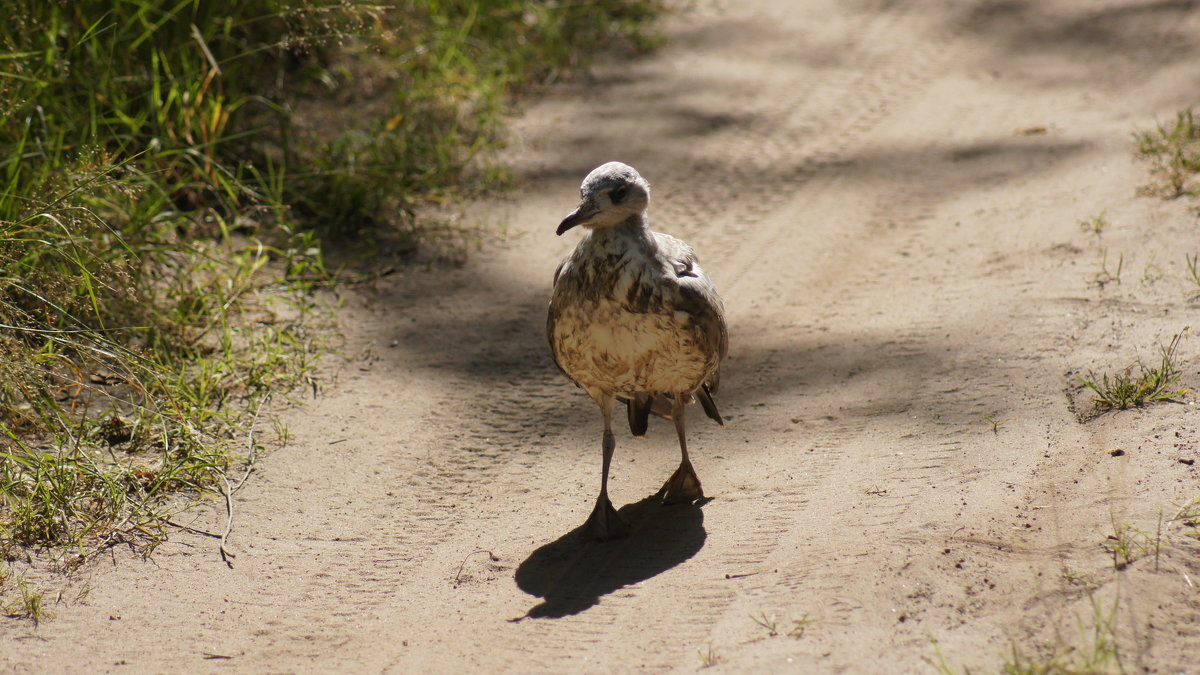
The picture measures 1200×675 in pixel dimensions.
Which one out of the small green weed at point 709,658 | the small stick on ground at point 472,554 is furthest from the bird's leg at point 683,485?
the small green weed at point 709,658

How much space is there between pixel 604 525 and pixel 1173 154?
4509 millimetres

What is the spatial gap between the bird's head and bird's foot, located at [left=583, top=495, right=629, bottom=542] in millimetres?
1050

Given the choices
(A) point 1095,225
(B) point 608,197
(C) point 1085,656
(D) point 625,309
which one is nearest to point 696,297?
(D) point 625,309

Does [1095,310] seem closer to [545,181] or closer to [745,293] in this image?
[745,293]

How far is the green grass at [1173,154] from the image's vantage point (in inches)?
236

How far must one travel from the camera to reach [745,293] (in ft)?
19.5

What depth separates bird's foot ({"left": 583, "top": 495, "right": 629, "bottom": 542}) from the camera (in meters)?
4.05

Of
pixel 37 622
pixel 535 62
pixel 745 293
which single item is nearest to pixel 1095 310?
pixel 745 293

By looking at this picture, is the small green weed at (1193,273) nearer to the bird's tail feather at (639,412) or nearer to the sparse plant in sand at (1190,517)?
the sparse plant in sand at (1190,517)

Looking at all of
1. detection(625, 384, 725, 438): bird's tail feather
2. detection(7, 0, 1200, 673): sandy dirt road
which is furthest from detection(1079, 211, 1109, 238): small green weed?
detection(625, 384, 725, 438): bird's tail feather

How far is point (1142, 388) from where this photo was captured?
4.20m

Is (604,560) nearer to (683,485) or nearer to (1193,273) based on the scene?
(683,485)

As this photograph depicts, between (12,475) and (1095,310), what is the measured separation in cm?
478

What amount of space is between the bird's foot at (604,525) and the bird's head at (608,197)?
1.05 m
